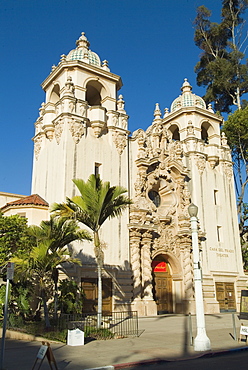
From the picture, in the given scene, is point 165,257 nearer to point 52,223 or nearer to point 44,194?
point 44,194

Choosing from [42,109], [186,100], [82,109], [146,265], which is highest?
[186,100]

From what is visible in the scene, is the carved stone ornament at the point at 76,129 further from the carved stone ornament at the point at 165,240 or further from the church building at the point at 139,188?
the carved stone ornament at the point at 165,240

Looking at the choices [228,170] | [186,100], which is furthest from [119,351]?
[186,100]

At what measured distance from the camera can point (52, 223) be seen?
1583 cm

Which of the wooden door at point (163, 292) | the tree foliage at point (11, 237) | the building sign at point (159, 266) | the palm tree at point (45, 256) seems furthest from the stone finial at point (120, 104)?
the palm tree at point (45, 256)

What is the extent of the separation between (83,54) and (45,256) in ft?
57.2

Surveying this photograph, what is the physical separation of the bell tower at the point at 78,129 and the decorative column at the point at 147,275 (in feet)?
13.1

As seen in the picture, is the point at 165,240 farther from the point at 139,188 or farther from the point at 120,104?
the point at 120,104

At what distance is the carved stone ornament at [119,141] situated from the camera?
24.5 meters

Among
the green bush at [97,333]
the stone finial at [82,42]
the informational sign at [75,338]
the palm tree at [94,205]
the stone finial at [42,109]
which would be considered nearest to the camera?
the informational sign at [75,338]

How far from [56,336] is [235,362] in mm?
6416

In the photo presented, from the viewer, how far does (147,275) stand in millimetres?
22750

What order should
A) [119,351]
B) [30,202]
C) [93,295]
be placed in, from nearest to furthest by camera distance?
1. [119,351]
2. [93,295]
3. [30,202]

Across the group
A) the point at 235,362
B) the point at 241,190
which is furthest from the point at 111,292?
the point at 241,190
